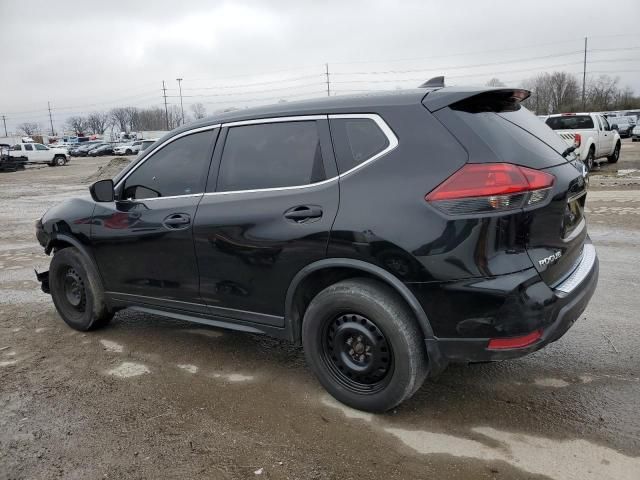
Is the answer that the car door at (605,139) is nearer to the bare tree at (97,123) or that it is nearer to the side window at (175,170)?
the side window at (175,170)

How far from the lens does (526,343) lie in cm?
277

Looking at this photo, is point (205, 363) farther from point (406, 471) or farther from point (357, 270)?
point (406, 471)

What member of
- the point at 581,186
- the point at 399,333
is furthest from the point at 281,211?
the point at 581,186

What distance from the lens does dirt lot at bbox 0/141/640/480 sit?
2789 millimetres

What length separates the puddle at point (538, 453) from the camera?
264 cm

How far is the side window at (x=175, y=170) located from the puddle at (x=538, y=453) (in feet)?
7.16

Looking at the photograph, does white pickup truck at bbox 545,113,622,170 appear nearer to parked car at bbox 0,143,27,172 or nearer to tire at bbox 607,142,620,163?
tire at bbox 607,142,620,163

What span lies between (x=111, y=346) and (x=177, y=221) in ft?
4.70

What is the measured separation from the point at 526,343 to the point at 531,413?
680 millimetres

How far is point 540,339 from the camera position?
2779 mm

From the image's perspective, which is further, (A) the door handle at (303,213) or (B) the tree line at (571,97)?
(B) the tree line at (571,97)

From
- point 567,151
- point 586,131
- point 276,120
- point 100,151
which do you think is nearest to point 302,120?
point 276,120

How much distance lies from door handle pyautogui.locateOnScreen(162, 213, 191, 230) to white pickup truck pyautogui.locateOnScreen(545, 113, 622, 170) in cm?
1520

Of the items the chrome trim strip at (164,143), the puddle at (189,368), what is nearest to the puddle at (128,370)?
the puddle at (189,368)
